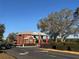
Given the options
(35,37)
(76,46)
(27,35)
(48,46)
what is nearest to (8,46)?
(48,46)

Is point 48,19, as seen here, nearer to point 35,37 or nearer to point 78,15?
point 78,15

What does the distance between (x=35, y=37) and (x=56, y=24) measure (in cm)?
2701

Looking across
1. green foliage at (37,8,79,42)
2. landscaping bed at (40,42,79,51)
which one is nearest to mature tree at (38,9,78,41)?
green foliage at (37,8,79,42)

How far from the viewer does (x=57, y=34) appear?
88625mm

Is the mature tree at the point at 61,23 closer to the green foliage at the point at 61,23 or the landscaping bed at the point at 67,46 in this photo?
the green foliage at the point at 61,23

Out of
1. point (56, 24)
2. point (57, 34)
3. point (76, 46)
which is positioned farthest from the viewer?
point (57, 34)

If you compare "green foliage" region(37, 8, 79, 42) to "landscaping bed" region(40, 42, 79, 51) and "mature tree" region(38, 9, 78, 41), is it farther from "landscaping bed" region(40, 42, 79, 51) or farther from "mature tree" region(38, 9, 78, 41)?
"landscaping bed" region(40, 42, 79, 51)

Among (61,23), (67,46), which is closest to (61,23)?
(61,23)

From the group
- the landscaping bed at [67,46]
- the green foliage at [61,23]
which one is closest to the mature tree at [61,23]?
the green foliage at [61,23]

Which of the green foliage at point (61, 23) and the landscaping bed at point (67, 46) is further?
the green foliage at point (61, 23)

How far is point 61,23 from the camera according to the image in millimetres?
81938

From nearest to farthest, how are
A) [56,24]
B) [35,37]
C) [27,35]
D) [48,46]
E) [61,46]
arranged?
[61,46] → [48,46] → [56,24] → [27,35] → [35,37]

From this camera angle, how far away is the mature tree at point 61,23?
265 ft

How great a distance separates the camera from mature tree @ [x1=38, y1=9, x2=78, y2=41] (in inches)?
3177
